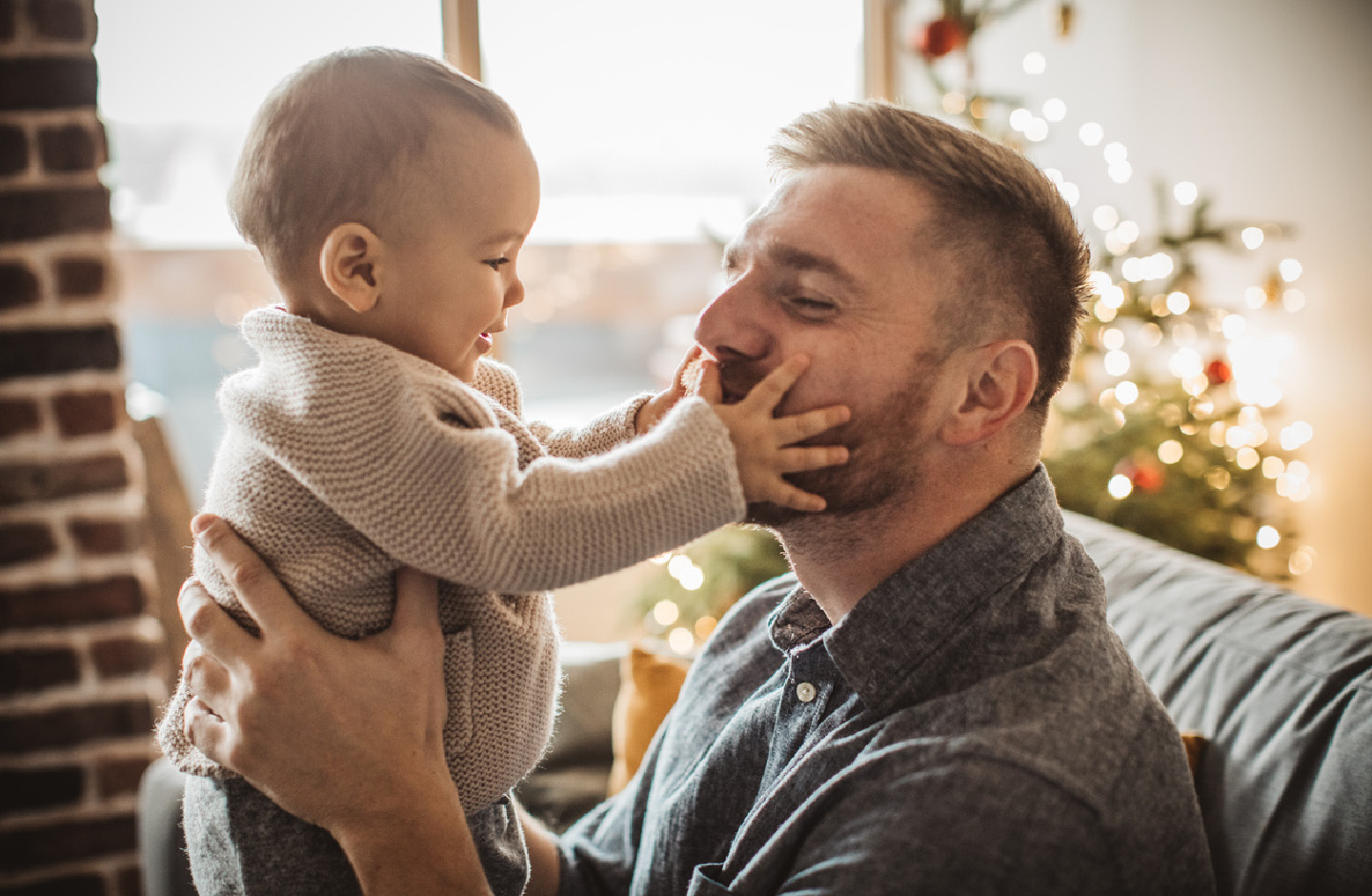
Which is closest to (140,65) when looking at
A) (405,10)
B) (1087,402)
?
(405,10)

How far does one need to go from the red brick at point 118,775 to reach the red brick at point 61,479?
2.09 ft

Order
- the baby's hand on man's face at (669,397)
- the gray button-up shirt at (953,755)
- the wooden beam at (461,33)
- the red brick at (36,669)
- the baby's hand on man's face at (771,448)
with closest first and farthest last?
the gray button-up shirt at (953,755), the baby's hand on man's face at (771,448), the baby's hand on man's face at (669,397), the red brick at (36,669), the wooden beam at (461,33)

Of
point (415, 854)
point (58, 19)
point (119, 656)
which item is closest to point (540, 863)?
point (415, 854)

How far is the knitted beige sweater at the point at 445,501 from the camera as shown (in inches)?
36.0

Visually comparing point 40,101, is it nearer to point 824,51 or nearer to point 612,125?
point 612,125

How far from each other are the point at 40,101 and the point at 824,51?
2.87 meters

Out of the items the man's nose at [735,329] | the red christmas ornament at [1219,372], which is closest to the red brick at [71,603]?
the man's nose at [735,329]

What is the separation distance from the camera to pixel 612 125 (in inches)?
148

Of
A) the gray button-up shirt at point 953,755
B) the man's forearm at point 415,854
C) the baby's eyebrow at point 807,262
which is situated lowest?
the man's forearm at point 415,854

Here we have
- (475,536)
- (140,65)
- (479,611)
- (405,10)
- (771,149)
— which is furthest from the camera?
(405,10)

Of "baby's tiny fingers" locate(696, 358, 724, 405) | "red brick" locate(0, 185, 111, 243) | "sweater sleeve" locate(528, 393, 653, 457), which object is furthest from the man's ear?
"red brick" locate(0, 185, 111, 243)

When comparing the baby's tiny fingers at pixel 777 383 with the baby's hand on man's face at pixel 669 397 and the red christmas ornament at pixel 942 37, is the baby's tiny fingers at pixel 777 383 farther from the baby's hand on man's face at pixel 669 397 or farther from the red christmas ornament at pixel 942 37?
the red christmas ornament at pixel 942 37

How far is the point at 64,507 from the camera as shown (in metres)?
2.16

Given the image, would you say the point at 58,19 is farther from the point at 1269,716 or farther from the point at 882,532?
the point at 1269,716
